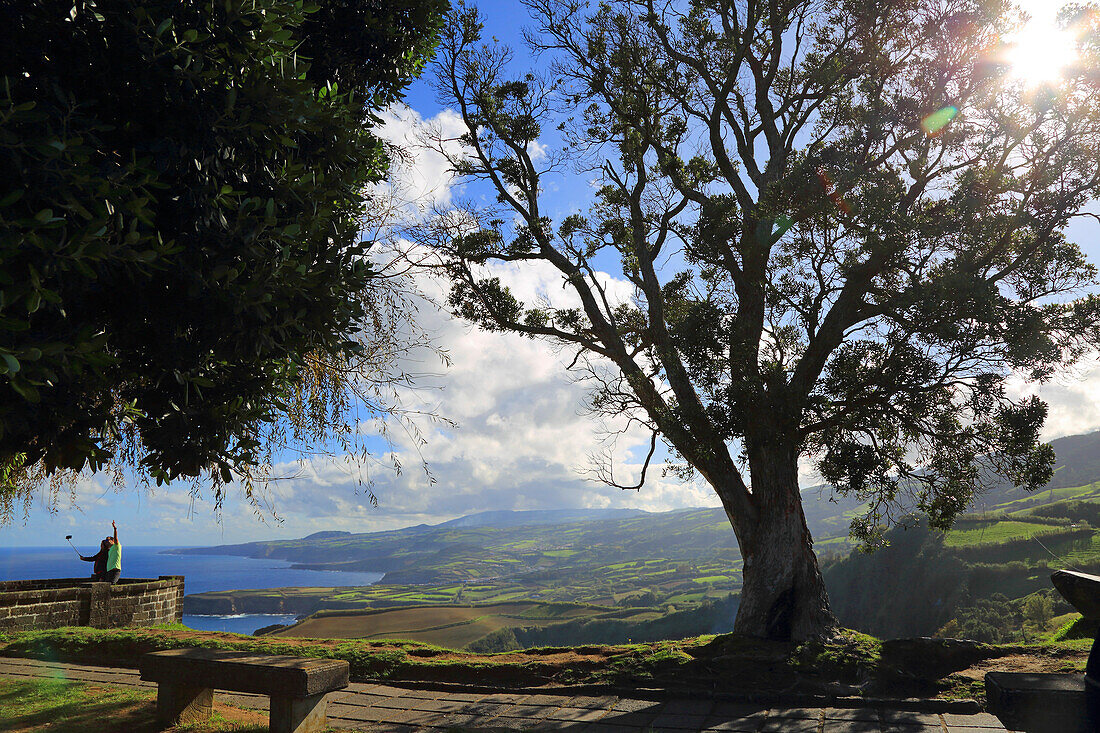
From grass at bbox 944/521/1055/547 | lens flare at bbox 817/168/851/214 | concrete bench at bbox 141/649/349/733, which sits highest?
lens flare at bbox 817/168/851/214

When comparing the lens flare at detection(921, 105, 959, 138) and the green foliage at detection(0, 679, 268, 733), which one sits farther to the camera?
the lens flare at detection(921, 105, 959, 138)

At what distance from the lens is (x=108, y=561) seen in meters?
15.6

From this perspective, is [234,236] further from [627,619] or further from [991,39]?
[627,619]

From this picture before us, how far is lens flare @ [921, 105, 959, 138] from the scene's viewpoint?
10000 mm

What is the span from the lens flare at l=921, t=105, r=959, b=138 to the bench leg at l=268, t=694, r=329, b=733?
1149 centimetres

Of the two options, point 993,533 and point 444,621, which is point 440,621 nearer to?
point 444,621

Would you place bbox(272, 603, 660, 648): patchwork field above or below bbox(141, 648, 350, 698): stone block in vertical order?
below

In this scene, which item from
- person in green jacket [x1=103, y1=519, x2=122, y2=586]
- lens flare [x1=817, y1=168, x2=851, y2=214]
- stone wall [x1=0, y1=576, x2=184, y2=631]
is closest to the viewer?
lens flare [x1=817, y1=168, x2=851, y2=214]

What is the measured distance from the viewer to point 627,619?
7281 cm

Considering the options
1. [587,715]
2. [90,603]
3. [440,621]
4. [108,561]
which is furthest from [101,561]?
[440,621]

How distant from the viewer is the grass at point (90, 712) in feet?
18.7

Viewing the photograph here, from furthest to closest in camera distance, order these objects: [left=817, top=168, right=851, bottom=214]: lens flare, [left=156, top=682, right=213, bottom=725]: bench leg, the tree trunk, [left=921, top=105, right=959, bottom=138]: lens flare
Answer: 1. [left=921, top=105, right=959, bottom=138]: lens flare
2. the tree trunk
3. [left=817, top=168, right=851, bottom=214]: lens flare
4. [left=156, top=682, right=213, bottom=725]: bench leg

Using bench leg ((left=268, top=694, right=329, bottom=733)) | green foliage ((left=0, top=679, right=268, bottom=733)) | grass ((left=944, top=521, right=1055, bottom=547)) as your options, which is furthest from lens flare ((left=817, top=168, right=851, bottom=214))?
grass ((left=944, top=521, right=1055, bottom=547))

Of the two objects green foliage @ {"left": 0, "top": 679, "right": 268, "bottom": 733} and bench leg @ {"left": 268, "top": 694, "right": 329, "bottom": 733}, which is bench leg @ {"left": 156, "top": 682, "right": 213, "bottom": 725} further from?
bench leg @ {"left": 268, "top": 694, "right": 329, "bottom": 733}
